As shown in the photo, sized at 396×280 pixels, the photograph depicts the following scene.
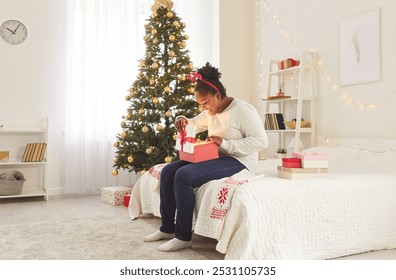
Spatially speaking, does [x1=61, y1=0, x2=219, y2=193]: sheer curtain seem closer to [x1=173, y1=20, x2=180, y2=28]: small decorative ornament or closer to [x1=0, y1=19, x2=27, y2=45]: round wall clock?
[x1=0, y1=19, x2=27, y2=45]: round wall clock

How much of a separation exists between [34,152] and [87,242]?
2019 mm

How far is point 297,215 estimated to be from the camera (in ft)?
6.81

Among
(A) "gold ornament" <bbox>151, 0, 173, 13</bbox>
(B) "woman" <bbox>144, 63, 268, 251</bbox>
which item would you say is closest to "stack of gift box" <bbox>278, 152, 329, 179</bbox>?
(B) "woman" <bbox>144, 63, 268, 251</bbox>

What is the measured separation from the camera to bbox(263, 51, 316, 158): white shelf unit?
156 inches

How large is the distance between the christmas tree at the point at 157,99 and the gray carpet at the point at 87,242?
0.92 metres

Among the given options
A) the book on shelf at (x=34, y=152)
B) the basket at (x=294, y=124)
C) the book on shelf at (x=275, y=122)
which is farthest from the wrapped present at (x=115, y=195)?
the basket at (x=294, y=124)

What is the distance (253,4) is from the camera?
5176mm

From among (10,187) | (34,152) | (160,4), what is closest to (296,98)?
(160,4)

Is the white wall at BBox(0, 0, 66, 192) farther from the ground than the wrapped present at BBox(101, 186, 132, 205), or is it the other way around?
the white wall at BBox(0, 0, 66, 192)

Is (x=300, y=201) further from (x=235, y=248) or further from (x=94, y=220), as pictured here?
(x=94, y=220)

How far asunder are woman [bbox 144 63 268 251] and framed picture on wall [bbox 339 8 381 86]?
154 centimetres

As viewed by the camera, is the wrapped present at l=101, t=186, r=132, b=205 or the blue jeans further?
the wrapped present at l=101, t=186, r=132, b=205

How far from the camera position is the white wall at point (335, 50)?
3.31 m
